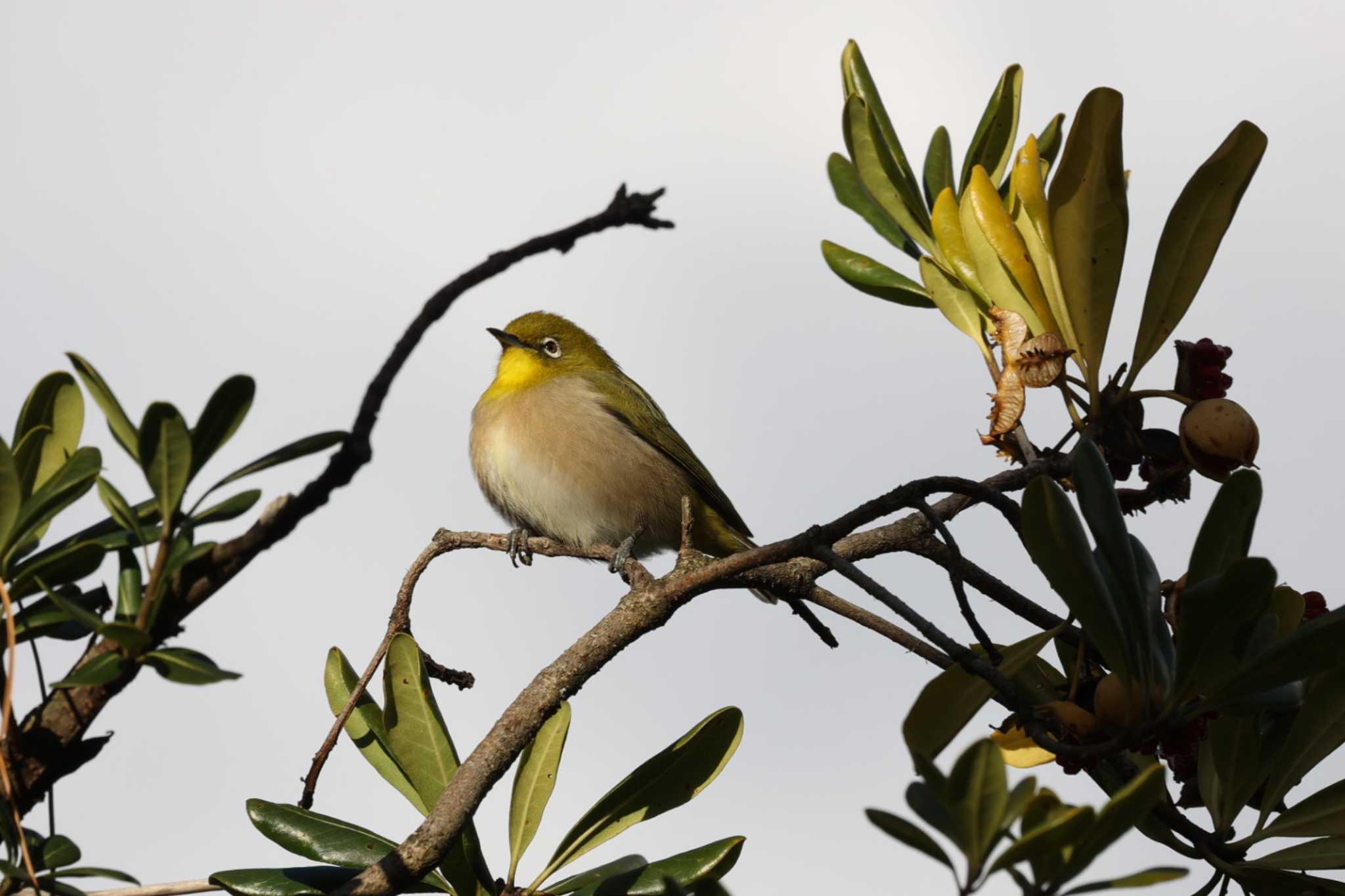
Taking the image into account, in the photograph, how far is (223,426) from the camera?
186cm

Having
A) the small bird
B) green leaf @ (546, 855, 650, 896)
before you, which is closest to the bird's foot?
the small bird

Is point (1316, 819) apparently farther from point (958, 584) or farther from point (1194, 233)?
point (1194, 233)

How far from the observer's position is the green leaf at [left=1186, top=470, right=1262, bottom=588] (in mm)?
2223

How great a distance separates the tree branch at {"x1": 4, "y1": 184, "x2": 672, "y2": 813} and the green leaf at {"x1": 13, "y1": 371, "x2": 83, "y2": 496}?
1.28 ft

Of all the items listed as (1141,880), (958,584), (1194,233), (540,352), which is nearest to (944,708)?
(958,584)

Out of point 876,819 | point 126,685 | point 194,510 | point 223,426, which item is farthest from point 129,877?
point 876,819

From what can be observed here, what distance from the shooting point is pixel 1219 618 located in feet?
6.60

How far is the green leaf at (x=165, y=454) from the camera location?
5.78 ft

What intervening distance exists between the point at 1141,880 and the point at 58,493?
1.65 meters

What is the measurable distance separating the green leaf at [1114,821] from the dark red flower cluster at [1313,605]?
130 centimetres

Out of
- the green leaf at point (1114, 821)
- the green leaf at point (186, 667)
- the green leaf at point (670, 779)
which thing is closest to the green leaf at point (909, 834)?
the green leaf at point (1114, 821)

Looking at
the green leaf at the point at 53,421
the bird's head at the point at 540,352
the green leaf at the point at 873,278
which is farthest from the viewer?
the bird's head at the point at 540,352

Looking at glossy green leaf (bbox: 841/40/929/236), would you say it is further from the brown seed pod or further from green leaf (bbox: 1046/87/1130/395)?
the brown seed pod

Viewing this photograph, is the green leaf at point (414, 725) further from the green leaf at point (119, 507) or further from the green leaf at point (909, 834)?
the green leaf at point (909, 834)
